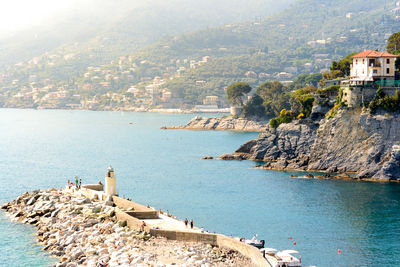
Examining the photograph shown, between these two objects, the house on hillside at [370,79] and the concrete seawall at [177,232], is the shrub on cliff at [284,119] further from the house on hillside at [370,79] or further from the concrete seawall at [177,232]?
the concrete seawall at [177,232]

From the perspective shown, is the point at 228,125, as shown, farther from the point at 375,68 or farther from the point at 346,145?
the point at 346,145

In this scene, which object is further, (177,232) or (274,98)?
(274,98)

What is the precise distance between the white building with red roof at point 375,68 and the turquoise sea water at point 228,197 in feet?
39.9

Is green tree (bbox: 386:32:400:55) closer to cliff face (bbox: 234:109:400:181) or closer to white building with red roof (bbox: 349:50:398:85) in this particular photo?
white building with red roof (bbox: 349:50:398:85)

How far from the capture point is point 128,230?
3656 cm

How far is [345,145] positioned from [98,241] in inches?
1439

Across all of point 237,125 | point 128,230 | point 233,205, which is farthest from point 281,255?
point 237,125

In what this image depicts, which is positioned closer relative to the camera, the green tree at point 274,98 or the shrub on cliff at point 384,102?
the shrub on cliff at point 384,102

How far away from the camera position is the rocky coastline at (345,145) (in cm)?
6247

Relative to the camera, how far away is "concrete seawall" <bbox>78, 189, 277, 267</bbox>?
31547mm

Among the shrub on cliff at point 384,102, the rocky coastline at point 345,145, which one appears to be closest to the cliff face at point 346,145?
the rocky coastline at point 345,145

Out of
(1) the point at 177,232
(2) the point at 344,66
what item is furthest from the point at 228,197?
(2) the point at 344,66

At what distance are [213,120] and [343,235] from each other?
335 feet

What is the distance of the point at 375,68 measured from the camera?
2638 inches
